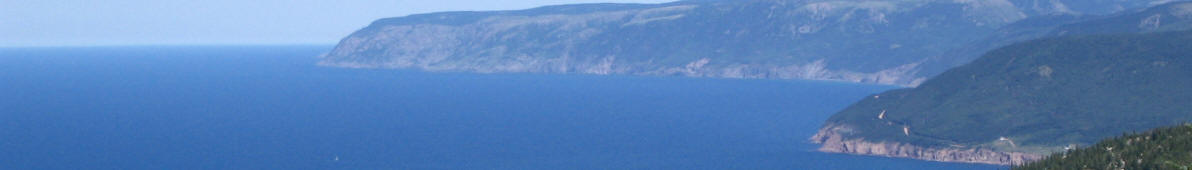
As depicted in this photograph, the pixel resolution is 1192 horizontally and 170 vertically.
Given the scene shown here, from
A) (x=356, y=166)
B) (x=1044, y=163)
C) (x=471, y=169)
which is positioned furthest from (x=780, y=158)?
(x=1044, y=163)

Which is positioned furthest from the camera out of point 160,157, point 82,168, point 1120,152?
point 160,157

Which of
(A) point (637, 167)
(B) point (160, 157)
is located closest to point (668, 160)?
(A) point (637, 167)

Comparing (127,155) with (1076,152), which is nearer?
(1076,152)

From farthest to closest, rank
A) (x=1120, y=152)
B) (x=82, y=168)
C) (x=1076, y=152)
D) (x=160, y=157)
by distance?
(x=160, y=157), (x=82, y=168), (x=1076, y=152), (x=1120, y=152)

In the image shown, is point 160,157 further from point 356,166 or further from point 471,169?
point 471,169

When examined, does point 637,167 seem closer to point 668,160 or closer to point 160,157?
point 668,160

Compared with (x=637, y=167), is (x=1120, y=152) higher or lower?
higher
